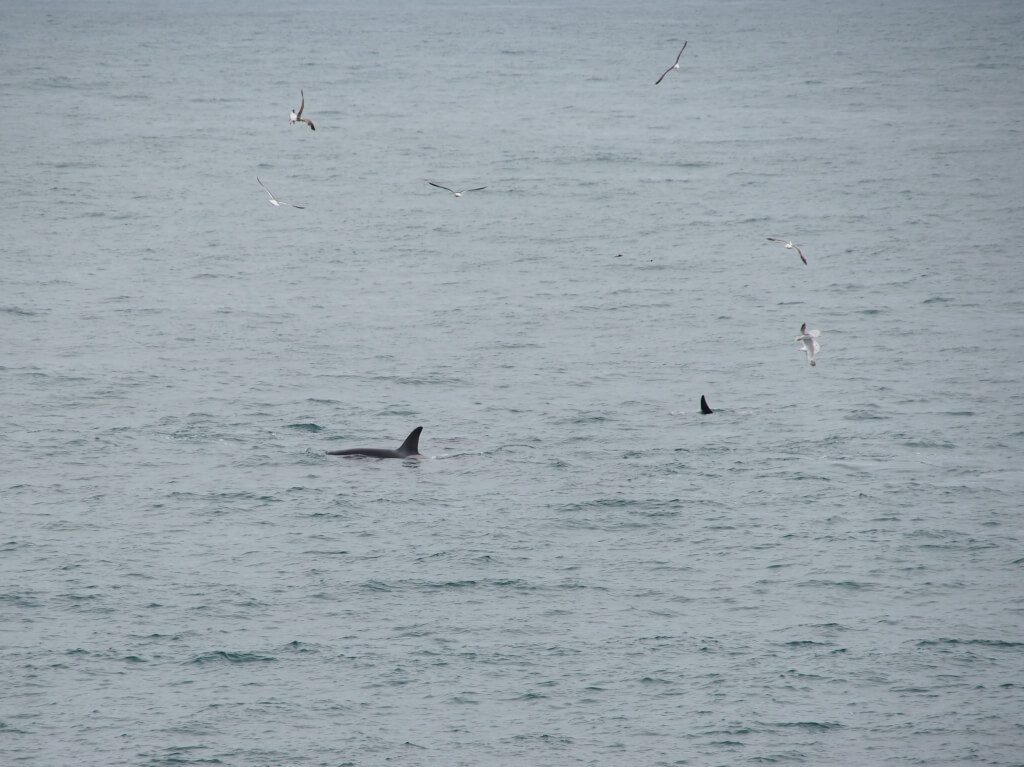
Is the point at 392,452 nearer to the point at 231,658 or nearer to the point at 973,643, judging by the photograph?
the point at 231,658

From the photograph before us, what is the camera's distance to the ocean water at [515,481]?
24875mm

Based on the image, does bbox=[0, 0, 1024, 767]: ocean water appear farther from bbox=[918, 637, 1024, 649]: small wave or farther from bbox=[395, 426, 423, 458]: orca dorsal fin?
bbox=[395, 426, 423, 458]: orca dorsal fin

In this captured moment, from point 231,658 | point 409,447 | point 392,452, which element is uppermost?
point 409,447

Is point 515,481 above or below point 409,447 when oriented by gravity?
below

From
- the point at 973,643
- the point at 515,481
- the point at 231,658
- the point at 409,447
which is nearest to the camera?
the point at 231,658

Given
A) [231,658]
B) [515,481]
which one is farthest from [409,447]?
[231,658]

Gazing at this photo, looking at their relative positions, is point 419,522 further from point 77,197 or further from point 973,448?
point 77,197

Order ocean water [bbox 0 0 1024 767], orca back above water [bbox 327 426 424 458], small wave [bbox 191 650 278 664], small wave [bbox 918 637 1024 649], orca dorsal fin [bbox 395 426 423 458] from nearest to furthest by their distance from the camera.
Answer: ocean water [bbox 0 0 1024 767] → small wave [bbox 191 650 278 664] → small wave [bbox 918 637 1024 649] → orca dorsal fin [bbox 395 426 423 458] → orca back above water [bbox 327 426 424 458]

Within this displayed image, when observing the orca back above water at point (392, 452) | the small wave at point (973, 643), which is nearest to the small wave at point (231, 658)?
the orca back above water at point (392, 452)

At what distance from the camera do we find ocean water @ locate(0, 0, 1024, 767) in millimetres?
24875

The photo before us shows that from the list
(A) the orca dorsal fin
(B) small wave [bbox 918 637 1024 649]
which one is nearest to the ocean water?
(B) small wave [bbox 918 637 1024 649]

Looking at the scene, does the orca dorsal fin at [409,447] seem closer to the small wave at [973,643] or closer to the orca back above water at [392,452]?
the orca back above water at [392,452]

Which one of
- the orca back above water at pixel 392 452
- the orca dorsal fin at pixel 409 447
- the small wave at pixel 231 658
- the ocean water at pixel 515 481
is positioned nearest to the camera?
the ocean water at pixel 515 481

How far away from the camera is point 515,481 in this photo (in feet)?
118
